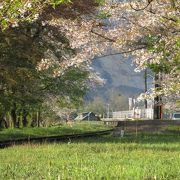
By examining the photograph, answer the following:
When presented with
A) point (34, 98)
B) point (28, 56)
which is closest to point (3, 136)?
point (34, 98)

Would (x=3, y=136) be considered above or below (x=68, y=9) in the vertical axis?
below

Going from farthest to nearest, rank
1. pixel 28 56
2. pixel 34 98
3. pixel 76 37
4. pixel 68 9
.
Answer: pixel 34 98 < pixel 28 56 < pixel 68 9 < pixel 76 37

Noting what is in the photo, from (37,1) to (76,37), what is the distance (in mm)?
8902

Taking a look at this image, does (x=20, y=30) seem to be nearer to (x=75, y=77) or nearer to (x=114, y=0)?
(x=114, y=0)

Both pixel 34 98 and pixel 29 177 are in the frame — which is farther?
pixel 34 98

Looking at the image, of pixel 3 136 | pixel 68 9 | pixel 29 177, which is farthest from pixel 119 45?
pixel 3 136

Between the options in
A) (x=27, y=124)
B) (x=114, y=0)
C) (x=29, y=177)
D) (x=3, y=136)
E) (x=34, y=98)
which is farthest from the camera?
(x=27, y=124)

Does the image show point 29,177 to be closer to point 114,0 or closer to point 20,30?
point 114,0

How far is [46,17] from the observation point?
22.5 metres

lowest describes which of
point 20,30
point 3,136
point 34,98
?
point 3,136

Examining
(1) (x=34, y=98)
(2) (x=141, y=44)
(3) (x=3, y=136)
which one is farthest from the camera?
(3) (x=3, y=136)

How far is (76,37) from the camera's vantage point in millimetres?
18219

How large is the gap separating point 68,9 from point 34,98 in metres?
8.17

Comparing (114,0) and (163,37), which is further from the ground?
(114,0)
